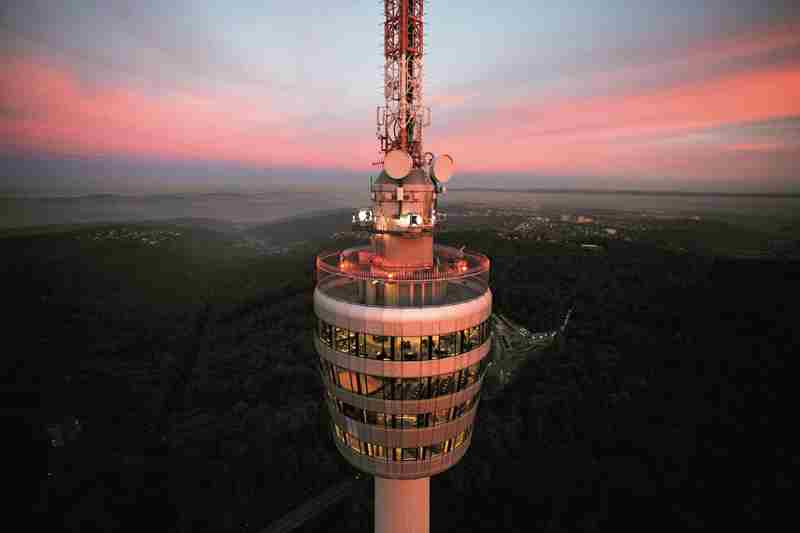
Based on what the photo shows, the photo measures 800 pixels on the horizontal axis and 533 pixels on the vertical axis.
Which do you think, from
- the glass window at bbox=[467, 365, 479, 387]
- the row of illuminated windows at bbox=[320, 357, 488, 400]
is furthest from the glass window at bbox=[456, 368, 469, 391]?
the glass window at bbox=[467, 365, 479, 387]

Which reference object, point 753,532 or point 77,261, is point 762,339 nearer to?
point 753,532

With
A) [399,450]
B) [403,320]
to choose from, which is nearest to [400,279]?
[403,320]

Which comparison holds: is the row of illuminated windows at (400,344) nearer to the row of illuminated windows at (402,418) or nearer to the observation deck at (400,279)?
the observation deck at (400,279)

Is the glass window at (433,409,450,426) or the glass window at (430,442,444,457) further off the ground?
the glass window at (433,409,450,426)

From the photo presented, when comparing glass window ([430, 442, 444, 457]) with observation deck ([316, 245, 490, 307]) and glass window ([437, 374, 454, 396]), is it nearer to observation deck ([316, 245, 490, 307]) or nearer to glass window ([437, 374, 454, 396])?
glass window ([437, 374, 454, 396])

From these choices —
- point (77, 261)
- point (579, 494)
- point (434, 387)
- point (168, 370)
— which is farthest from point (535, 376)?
point (77, 261)

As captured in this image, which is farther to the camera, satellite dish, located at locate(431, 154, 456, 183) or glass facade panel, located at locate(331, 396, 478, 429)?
satellite dish, located at locate(431, 154, 456, 183)
